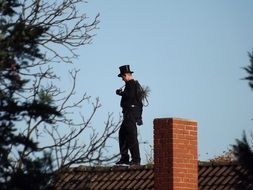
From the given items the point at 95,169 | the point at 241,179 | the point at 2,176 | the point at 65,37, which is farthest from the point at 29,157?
the point at 65,37

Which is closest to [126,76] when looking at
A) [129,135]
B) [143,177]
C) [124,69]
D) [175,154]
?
[124,69]

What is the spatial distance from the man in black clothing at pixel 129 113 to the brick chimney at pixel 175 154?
516 mm

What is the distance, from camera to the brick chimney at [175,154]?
47.6 ft

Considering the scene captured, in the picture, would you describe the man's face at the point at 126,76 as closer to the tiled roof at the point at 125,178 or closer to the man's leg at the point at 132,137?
the man's leg at the point at 132,137

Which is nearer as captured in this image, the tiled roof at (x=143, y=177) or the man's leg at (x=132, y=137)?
the tiled roof at (x=143, y=177)

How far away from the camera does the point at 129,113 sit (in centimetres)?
1532

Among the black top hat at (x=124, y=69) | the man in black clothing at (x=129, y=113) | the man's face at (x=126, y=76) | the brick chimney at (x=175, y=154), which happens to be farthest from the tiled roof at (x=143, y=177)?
the black top hat at (x=124, y=69)

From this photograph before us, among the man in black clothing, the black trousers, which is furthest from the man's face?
the black trousers

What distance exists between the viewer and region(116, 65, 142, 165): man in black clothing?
15.3m

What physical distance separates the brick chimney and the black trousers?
0.46 meters

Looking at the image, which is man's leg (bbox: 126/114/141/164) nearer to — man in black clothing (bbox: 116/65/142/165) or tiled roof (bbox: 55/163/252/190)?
man in black clothing (bbox: 116/65/142/165)

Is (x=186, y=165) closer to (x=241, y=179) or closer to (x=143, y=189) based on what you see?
(x=143, y=189)

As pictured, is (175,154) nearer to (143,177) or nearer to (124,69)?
(143,177)

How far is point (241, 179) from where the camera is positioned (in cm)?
646
